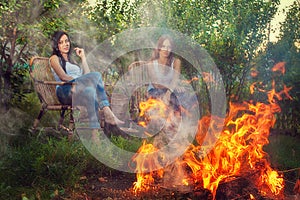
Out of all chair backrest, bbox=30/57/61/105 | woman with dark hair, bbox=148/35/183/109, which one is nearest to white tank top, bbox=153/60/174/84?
woman with dark hair, bbox=148/35/183/109

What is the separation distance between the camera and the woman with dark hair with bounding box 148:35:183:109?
619 centimetres

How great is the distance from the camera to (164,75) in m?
6.26

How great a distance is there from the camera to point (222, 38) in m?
8.03

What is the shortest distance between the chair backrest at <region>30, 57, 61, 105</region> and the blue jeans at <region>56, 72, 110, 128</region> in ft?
0.42

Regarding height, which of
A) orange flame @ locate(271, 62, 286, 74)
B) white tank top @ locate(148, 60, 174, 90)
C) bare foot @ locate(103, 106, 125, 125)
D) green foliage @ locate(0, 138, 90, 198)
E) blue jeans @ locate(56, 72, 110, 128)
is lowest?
green foliage @ locate(0, 138, 90, 198)

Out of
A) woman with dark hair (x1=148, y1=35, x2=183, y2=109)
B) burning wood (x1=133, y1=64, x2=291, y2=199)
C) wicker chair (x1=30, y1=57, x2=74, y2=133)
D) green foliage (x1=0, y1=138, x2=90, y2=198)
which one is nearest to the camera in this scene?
burning wood (x1=133, y1=64, x2=291, y2=199)

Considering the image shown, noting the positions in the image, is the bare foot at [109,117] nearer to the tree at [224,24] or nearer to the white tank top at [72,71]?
the white tank top at [72,71]

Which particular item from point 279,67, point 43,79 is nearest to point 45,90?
point 43,79

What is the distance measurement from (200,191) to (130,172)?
127cm

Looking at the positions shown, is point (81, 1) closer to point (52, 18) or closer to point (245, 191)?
point (52, 18)

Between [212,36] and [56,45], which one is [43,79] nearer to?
[56,45]

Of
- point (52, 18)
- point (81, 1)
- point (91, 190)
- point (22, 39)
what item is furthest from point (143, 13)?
point (91, 190)

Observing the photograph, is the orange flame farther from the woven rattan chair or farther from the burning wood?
the burning wood

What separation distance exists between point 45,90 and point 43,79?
266 millimetres
